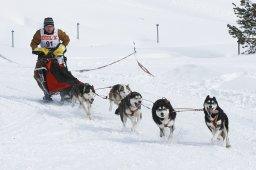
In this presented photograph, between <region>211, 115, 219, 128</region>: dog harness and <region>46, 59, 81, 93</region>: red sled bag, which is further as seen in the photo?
<region>46, 59, 81, 93</region>: red sled bag

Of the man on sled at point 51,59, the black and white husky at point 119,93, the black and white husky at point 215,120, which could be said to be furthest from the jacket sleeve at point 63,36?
the black and white husky at point 215,120

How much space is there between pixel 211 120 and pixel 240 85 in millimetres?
5906

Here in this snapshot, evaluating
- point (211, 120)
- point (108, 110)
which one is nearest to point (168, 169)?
point (211, 120)

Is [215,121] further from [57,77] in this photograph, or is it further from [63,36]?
[63,36]

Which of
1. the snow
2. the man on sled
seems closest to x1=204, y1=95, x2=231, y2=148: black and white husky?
the snow

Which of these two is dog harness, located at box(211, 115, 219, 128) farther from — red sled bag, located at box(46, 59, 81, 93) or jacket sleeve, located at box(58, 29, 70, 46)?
jacket sleeve, located at box(58, 29, 70, 46)

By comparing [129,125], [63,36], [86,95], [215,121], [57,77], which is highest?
[63,36]

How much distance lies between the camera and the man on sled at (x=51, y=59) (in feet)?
35.6

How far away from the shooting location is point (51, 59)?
11.0 m

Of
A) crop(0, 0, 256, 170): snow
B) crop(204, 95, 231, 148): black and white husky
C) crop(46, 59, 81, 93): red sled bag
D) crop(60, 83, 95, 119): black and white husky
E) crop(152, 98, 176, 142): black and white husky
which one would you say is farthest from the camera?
crop(46, 59, 81, 93): red sled bag

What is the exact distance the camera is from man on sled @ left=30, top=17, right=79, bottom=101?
Result: 1085 cm

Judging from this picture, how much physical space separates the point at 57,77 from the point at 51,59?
Answer: 0.39 metres

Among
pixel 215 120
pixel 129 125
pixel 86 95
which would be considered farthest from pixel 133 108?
pixel 215 120

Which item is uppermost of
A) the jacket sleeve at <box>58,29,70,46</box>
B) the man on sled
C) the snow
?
the jacket sleeve at <box>58,29,70,46</box>
